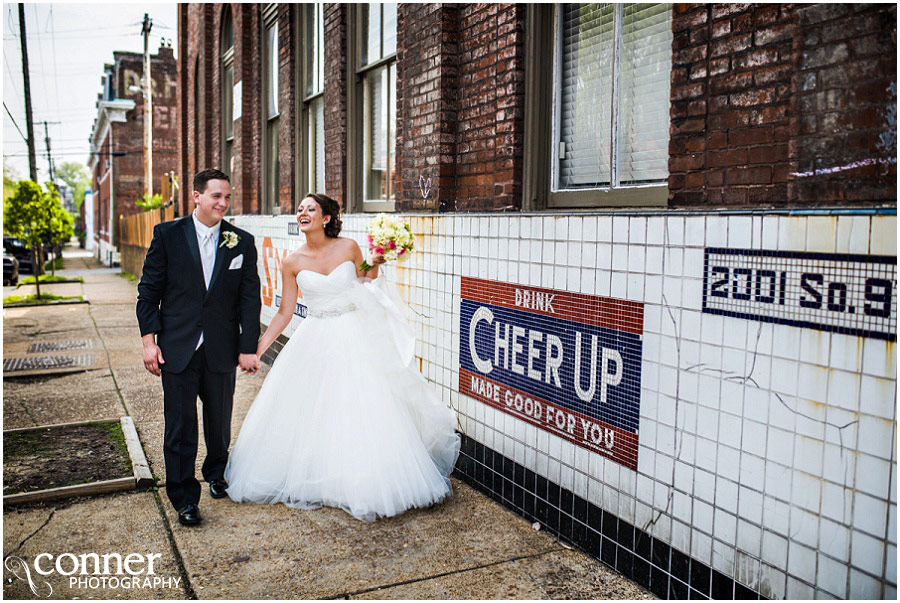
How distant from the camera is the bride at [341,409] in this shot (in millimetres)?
4801

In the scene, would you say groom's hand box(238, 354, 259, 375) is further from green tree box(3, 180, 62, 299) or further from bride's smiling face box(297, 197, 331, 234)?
green tree box(3, 180, 62, 299)

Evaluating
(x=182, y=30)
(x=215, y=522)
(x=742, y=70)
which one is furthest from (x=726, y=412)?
(x=182, y=30)

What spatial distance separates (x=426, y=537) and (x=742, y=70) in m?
3.02

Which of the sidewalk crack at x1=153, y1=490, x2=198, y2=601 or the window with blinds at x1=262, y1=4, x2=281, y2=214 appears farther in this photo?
the window with blinds at x1=262, y1=4, x2=281, y2=214

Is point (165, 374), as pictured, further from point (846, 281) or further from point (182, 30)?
point (182, 30)

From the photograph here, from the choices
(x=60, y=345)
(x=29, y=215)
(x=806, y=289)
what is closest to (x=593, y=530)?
(x=806, y=289)

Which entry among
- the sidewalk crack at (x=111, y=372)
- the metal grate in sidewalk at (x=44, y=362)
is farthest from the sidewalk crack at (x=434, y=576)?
the metal grate in sidewalk at (x=44, y=362)

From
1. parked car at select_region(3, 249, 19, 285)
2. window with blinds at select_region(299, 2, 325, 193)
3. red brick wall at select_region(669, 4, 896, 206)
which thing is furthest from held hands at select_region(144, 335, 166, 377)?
parked car at select_region(3, 249, 19, 285)

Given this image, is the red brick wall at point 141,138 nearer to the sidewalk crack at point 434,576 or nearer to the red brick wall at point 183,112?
the red brick wall at point 183,112

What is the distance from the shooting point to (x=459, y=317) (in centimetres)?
545

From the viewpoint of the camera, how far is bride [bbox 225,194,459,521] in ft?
15.8

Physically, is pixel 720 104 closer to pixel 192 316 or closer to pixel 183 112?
pixel 192 316

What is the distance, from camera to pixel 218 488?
5102 millimetres

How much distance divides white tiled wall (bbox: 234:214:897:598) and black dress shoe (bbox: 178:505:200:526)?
2.13m
